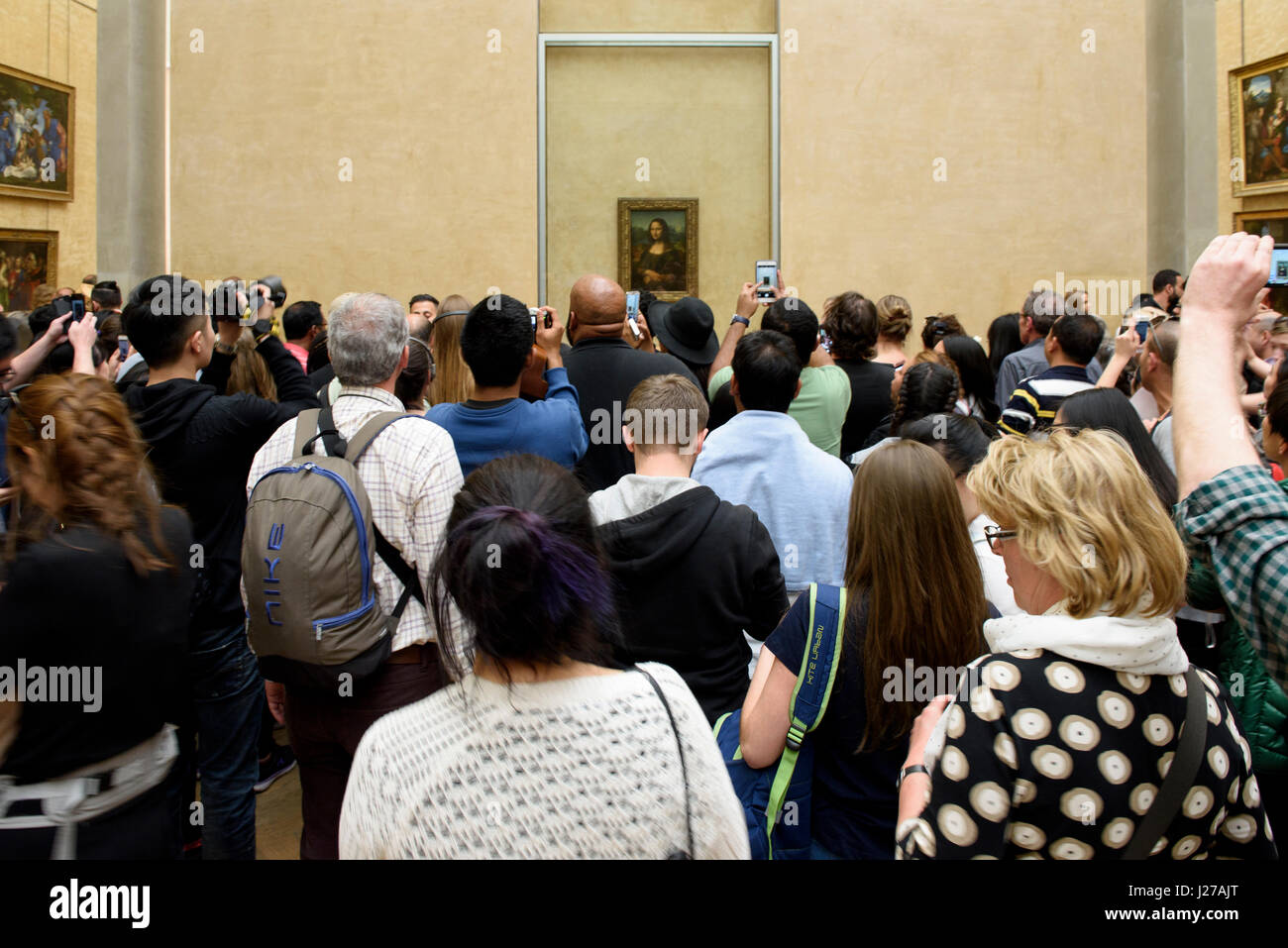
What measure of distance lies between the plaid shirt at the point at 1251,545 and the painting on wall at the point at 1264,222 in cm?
1883

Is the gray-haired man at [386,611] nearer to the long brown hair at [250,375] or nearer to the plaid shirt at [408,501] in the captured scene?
the plaid shirt at [408,501]

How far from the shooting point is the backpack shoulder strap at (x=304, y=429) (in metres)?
3.03

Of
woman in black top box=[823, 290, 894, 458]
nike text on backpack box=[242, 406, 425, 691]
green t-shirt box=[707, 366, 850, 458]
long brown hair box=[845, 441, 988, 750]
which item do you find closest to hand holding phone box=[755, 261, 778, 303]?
woman in black top box=[823, 290, 894, 458]

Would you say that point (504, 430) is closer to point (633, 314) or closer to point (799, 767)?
point (799, 767)

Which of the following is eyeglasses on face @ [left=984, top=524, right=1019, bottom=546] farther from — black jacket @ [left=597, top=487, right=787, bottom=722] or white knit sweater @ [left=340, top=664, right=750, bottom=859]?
black jacket @ [left=597, top=487, right=787, bottom=722]

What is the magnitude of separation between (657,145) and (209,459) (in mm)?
10469

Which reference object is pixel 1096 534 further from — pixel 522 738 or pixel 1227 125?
pixel 1227 125

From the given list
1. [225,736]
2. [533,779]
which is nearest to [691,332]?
[225,736]

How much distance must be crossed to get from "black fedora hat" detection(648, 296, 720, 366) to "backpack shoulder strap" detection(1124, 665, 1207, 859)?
14.2 ft

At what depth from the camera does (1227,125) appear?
1842cm

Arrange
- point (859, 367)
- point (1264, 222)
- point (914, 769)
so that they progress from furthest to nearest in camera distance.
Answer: point (1264, 222) < point (859, 367) < point (914, 769)

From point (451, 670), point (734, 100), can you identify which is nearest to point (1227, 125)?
point (734, 100)

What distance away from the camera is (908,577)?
2348 mm

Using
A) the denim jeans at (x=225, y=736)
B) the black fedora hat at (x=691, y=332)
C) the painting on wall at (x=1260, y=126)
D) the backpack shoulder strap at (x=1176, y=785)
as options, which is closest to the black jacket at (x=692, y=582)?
the backpack shoulder strap at (x=1176, y=785)
